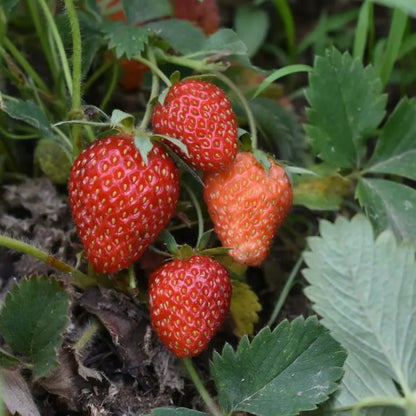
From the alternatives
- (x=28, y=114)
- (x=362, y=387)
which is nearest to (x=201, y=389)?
(x=362, y=387)

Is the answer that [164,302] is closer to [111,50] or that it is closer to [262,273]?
[262,273]

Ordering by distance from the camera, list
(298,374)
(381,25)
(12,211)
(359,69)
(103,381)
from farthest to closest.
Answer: (381,25) < (12,211) < (359,69) < (103,381) < (298,374)

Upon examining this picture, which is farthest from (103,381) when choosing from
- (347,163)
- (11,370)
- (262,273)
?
(347,163)

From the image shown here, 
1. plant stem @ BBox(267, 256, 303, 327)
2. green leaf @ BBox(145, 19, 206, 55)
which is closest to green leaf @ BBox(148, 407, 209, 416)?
plant stem @ BBox(267, 256, 303, 327)

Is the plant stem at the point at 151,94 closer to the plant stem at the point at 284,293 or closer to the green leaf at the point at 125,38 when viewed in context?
the green leaf at the point at 125,38

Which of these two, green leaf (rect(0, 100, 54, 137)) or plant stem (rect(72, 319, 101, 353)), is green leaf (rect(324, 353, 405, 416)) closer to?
plant stem (rect(72, 319, 101, 353))

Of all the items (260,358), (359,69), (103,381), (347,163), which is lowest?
(103,381)
